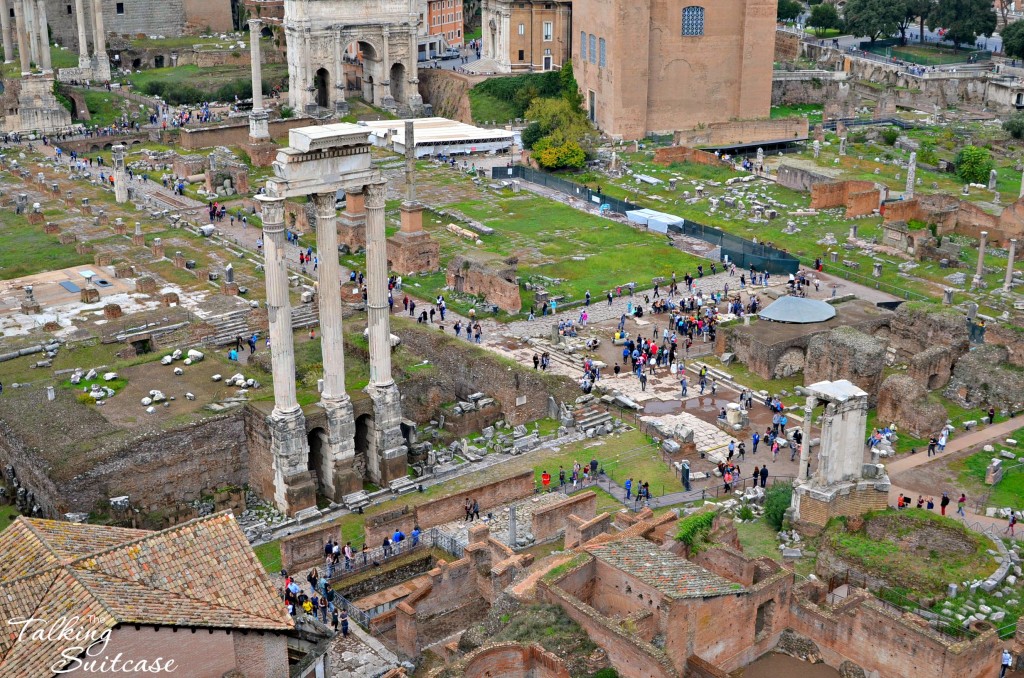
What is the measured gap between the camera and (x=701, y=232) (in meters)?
60.3

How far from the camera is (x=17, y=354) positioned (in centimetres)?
4147

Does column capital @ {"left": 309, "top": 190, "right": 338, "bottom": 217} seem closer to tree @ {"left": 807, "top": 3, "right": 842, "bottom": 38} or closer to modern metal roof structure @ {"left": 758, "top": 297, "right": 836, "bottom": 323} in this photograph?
modern metal roof structure @ {"left": 758, "top": 297, "right": 836, "bottom": 323}

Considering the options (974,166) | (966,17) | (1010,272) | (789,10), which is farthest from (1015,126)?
(789,10)

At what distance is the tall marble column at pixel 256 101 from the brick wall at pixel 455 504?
43747 mm

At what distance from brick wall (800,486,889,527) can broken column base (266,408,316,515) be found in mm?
13047

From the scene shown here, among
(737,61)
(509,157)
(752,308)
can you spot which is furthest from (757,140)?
(752,308)

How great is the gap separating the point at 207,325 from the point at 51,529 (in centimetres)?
2231

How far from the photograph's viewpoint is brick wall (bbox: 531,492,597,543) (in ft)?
105

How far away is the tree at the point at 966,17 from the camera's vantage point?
94.1m

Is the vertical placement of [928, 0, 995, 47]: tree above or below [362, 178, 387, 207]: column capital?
above

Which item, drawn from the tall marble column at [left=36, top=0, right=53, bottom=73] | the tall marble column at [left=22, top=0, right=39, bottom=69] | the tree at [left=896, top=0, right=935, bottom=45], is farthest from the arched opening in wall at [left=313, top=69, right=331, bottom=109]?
the tree at [left=896, top=0, right=935, bottom=45]

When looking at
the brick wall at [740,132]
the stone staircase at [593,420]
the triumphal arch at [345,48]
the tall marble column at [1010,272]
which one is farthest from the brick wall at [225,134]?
the tall marble column at [1010,272]

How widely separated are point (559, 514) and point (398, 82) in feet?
195

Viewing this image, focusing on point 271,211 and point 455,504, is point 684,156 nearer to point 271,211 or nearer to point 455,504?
point 455,504
